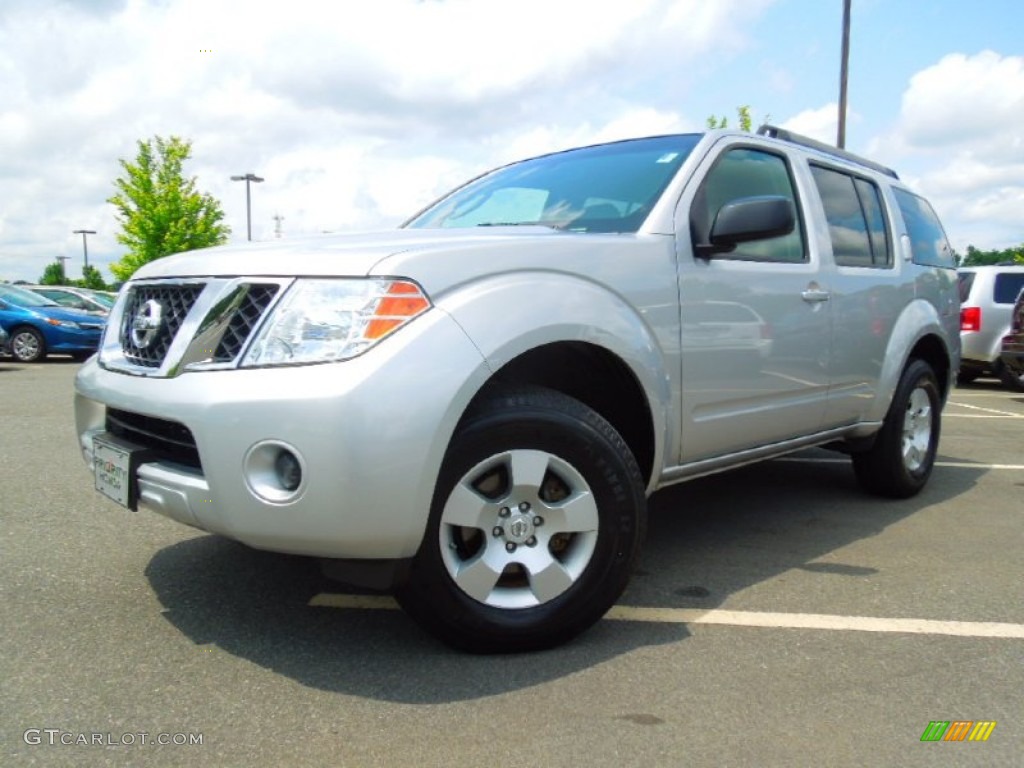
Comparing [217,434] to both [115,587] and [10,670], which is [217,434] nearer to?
[10,670]

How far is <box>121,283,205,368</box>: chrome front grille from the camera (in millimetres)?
2576

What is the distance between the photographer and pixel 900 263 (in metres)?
4.56

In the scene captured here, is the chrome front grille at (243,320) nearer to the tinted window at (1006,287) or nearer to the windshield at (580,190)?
the windshield at (580,190)

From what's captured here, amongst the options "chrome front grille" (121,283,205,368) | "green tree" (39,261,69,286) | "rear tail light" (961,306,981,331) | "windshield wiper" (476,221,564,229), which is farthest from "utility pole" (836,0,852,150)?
"green tree" (39,261,69,286)

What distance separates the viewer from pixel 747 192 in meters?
3.64

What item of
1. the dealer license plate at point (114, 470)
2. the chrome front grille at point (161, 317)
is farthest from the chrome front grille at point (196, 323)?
the dealer license plate at point (114, 470)

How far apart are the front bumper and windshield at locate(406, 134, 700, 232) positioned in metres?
1.16

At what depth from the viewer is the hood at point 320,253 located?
2.38 meters

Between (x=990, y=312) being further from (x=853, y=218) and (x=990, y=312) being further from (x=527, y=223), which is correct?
(x=527, y=223)

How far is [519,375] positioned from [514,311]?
0.52 metres

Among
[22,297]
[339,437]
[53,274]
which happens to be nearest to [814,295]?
[339,437]

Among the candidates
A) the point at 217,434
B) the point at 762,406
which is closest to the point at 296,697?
the point at 217,434

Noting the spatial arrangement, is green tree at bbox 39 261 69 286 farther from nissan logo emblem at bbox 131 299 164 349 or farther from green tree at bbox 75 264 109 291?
nissan logo emblem at bbox 131 299 164 349

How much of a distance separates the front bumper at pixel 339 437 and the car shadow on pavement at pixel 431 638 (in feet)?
1.45
